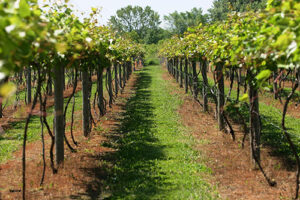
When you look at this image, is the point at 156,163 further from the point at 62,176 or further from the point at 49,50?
the point at 49,50

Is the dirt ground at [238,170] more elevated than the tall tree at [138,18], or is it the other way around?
the tall tree at [138,18]

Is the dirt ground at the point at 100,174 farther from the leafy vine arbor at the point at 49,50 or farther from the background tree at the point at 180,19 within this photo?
the background tree at the point at 180,19

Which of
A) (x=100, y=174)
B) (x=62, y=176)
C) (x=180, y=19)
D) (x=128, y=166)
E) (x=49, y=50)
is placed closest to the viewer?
(x=49, y=50)

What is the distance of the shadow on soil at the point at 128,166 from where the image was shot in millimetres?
6598

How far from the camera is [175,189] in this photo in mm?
6734

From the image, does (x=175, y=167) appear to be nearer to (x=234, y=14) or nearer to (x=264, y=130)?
(x=234, y=14)

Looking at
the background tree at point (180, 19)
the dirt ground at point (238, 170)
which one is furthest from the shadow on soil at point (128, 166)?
the background tree at point (180, 19)

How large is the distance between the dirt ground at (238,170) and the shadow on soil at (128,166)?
1.44m

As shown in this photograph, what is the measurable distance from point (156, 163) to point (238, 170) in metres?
2.05

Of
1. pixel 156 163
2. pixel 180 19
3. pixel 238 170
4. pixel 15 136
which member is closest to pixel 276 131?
pixel 238 170

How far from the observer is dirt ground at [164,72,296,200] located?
6.50m

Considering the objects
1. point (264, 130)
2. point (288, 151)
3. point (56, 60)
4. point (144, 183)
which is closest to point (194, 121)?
point (264, 130)

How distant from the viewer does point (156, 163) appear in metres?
8.45

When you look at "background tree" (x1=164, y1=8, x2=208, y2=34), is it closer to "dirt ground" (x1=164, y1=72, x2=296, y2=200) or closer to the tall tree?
the tall tree
